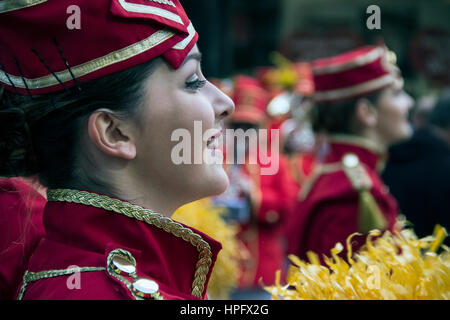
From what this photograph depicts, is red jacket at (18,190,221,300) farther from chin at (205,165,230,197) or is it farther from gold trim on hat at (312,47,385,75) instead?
gold trim on hat at (312,47,385,75)

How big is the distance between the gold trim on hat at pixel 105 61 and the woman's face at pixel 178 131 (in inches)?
2.6

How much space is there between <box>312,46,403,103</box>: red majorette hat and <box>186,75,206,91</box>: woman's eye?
7.33 feet

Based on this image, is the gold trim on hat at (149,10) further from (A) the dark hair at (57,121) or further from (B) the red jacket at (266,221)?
(B) the red jacket at (266,221)

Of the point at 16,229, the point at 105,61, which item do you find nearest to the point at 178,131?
the point at 105,61

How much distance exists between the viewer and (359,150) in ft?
11.5

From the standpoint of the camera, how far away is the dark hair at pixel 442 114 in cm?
438

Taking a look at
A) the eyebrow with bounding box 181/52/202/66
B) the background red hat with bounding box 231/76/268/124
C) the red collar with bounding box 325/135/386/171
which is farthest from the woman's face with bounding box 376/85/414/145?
the background red hat with bounding box 231/76/268/124

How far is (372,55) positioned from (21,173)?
2.48 metres

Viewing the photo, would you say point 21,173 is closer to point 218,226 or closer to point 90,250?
point 90,250

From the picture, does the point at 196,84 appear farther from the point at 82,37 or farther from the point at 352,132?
the point at 352,132

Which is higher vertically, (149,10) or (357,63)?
(149,10)

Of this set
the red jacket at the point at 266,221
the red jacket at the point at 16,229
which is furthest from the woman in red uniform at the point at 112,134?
the red jacket at the point at 266,221

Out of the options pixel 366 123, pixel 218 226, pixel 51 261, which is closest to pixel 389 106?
pixel 366 123

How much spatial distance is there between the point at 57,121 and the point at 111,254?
35cm
